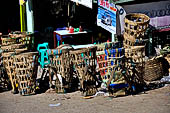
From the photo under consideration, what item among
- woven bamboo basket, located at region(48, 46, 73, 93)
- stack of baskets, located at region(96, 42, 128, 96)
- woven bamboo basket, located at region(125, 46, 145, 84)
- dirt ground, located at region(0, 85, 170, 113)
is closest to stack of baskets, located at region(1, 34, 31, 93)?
dirt ground, located at region(0, 85, 170, 113)

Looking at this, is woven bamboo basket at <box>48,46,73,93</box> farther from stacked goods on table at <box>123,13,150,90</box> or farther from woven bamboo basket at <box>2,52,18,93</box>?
stacked goods on table at <box>123,13,150,90</box>

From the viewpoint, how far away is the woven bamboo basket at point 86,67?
873 centimetres

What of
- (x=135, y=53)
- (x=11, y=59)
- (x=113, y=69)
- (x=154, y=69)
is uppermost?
(x=135, y=53)

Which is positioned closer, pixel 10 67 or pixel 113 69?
pixel 113 69

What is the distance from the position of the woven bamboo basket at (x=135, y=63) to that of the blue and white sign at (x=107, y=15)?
2.19 meters

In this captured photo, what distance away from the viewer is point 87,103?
322 inches

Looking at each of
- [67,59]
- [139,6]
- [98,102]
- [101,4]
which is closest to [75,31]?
[101,4]

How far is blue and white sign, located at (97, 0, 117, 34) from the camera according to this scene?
35.3 feet

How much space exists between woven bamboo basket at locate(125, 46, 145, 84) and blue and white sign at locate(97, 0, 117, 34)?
219cm

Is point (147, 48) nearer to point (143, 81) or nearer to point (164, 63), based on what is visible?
point (164, 63)

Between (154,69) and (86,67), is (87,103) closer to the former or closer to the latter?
(86,67)

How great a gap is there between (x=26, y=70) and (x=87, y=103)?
2.06m

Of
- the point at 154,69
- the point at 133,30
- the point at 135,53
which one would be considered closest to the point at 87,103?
the point at 135,53

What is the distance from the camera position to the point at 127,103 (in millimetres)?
7988
